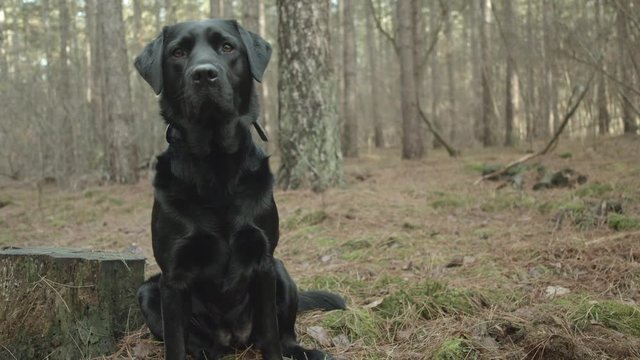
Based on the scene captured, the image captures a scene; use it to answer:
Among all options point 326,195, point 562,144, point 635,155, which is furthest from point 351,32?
point 326,195

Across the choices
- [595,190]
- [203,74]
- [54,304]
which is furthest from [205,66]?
[595,190]

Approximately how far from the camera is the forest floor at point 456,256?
304 cm

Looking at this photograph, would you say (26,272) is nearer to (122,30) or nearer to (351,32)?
(122,30)

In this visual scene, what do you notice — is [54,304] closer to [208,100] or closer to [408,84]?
[208,100]

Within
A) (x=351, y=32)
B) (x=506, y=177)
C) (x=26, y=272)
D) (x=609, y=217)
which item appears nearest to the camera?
(x=26, y=272)

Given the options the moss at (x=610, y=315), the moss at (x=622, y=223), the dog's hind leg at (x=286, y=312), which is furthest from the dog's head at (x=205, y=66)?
the moss at (x=622, y=223)

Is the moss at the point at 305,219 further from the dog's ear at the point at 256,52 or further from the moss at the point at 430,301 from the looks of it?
the dog's ear at the point at 256,52

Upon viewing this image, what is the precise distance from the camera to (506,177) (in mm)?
9586

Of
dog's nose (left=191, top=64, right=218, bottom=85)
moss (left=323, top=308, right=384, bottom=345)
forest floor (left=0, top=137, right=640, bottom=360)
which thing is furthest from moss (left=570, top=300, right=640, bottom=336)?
dog's nose (left=191, top=64, right=218, bottom=85)

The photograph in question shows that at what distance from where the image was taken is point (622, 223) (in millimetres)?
5395

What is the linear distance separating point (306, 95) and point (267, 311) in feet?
18.9

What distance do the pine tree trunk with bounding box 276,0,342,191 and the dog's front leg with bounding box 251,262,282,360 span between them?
5506 millimetres

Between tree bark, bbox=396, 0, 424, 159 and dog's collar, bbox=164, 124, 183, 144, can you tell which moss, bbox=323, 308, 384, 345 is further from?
tree bark, bbox=396, 0, 424, 159

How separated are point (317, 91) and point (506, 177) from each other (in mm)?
3496
